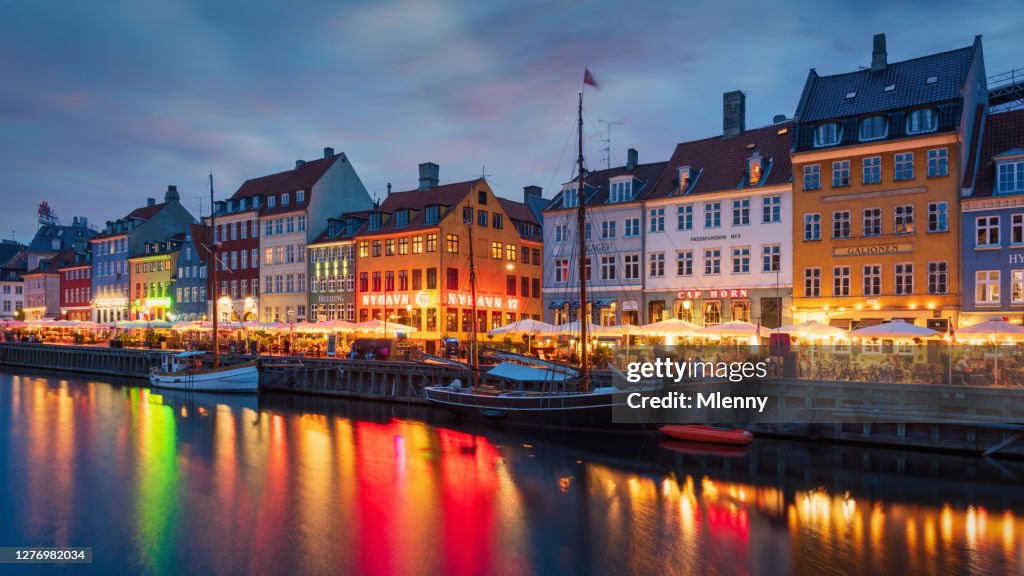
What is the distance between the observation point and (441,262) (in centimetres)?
5916

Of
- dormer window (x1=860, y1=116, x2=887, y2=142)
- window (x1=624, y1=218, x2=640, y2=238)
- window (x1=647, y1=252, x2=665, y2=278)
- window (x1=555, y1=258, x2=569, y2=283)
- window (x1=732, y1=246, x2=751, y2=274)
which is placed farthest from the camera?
window (x1=555, y1=258, x2=569, y2=283)

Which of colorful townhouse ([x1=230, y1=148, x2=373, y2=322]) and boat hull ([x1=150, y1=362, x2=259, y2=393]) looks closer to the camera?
boat hull ([x1=150, y1=362, x2=259, y2=393])

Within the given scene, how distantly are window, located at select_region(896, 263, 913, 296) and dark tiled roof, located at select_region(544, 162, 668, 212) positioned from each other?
16691 millimetres

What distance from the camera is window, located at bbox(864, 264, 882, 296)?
40844mm

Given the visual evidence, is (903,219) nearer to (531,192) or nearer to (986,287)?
(986,287)

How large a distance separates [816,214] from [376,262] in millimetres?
34640

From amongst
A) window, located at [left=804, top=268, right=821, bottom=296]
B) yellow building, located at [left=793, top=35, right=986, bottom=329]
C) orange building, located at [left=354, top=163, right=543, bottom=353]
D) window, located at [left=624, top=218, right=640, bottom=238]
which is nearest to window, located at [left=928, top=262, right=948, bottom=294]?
yellow building, located at [left=793, top=35, right=986, bottom=329]

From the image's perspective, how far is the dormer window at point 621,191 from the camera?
2023 inches

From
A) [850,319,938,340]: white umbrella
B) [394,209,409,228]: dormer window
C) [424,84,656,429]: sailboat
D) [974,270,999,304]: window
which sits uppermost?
[394,209,409,228]: dormer window

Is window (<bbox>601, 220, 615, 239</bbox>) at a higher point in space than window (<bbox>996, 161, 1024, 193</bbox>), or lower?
lower

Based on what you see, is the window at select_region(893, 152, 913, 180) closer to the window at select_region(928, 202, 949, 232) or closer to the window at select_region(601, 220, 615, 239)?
the window at select_region(928, 202, 949, 232)

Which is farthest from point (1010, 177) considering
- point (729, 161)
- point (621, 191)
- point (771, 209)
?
point (621, 191)

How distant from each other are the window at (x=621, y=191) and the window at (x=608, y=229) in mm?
1468

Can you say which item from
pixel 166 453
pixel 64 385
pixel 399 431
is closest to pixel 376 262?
pixel 64 385
